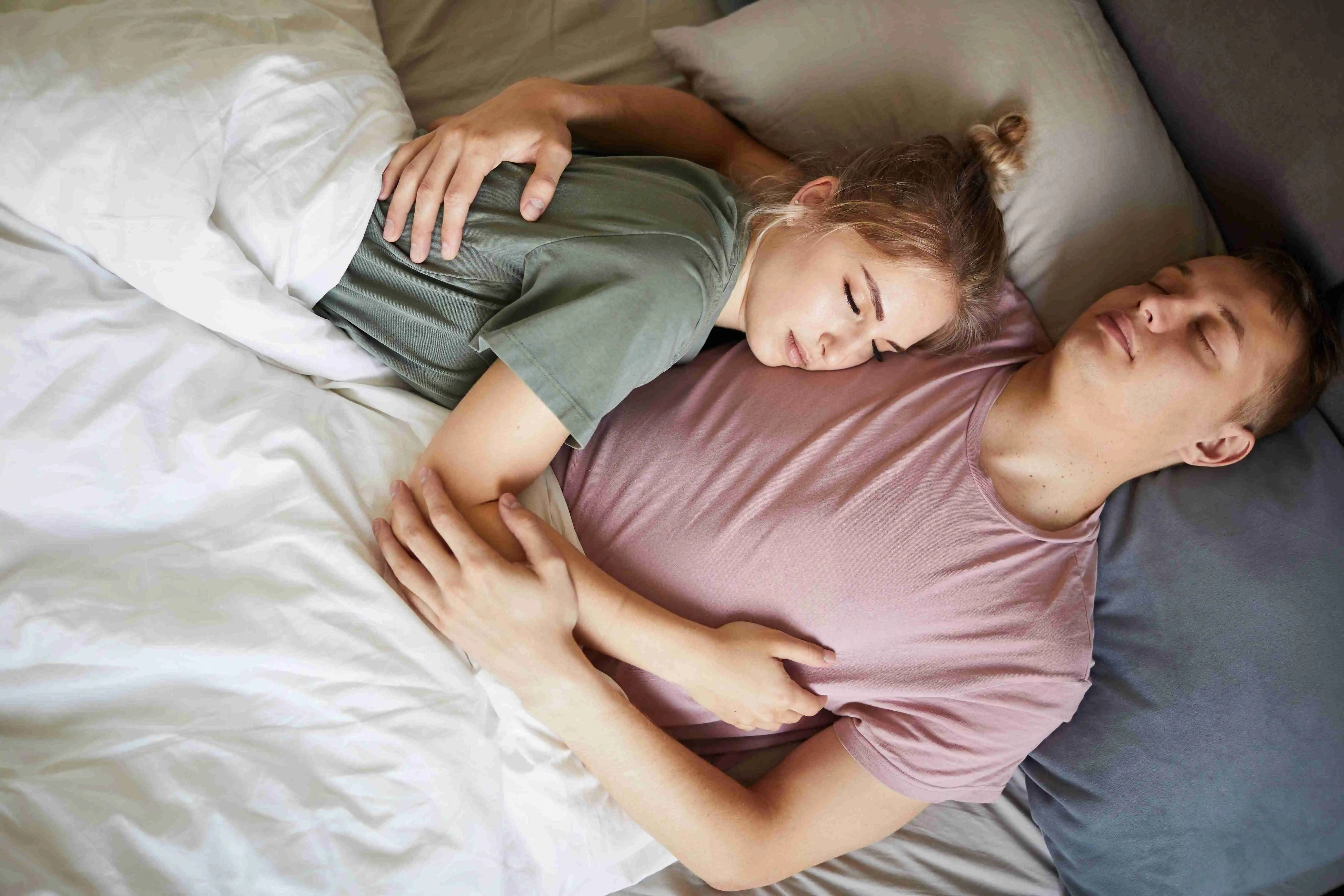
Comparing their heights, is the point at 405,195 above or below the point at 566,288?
above

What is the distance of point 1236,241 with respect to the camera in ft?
4.65

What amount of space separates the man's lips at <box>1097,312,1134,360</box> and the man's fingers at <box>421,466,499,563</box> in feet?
3.20

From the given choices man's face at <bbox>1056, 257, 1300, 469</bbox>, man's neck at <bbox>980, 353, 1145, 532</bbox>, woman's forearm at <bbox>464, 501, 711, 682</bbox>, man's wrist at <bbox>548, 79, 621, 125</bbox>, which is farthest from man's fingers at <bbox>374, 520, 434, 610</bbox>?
man's face at <bbox>1056, 257, 1300, 469</bbox>

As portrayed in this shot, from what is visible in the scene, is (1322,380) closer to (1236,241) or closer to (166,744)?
(1236,241)

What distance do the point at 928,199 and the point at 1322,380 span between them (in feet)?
2.19

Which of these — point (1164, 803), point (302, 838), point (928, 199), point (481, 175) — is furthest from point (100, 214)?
point (1164, 803)

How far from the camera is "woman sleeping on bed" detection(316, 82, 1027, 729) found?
3.66 feet

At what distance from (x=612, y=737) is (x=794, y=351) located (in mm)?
661

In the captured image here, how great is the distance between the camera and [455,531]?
1.08 meters

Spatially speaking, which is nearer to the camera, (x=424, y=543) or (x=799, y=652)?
(x=424, y=543)

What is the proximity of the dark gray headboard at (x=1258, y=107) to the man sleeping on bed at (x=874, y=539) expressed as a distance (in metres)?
0.10

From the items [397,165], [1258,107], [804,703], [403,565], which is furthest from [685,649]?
[1258,107]

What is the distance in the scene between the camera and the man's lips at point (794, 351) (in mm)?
1318

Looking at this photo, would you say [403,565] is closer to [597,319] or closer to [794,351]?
[597,319]
